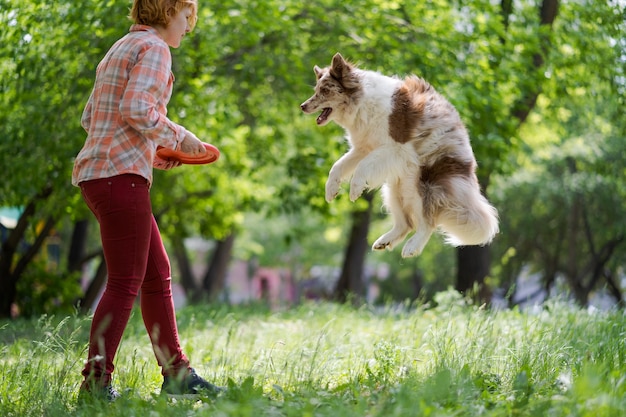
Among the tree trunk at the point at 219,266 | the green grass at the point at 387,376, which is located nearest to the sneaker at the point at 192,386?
the green grass at the point at 387,376

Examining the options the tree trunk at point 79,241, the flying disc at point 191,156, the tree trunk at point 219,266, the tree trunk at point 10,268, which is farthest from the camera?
the tree trunk at point 219,266

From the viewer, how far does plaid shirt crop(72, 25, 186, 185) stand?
3461 mm

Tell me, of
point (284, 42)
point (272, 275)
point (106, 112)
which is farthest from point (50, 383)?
point (272, 275)

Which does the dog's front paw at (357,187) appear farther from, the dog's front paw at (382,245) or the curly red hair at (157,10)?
the curly red hair at (157,10)

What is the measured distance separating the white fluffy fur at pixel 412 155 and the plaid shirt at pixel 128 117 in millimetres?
1082

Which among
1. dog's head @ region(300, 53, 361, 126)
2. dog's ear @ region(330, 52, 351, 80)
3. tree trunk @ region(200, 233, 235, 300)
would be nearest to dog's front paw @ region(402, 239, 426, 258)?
dog's head @ region(300, 53, 361, 126)

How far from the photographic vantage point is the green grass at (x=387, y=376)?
3.19m

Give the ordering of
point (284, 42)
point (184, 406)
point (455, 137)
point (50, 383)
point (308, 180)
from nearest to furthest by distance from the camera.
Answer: point (184, 406) < point (50, 383) < point (455, 137) < point (284, 42) < point (308, 180)

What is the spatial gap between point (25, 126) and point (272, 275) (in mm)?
39395

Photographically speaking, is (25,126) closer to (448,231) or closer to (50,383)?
(50,383)

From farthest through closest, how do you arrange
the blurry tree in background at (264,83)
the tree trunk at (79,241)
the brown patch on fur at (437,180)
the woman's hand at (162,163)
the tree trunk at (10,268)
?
the tree trunk at (79,241)
the tree trunk at (10,268)
the blurry tree in background at (264,83)
the brown patch on fur at (437,180)
the woman's hand at (162,163)

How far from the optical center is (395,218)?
14.8ft

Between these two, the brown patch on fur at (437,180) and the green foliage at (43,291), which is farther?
the green foliage at (43,291)

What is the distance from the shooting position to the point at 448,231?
430cm
